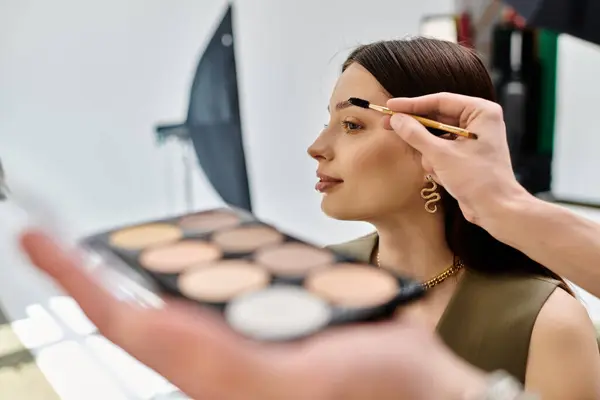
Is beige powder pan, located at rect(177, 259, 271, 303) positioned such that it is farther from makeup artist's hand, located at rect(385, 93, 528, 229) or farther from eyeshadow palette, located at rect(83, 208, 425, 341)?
makeup artist's hand, located at rect(385, 93, 528, 229)

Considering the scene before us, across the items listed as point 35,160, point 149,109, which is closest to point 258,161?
point 149,109

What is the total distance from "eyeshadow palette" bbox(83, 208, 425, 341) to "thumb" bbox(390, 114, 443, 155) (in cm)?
17

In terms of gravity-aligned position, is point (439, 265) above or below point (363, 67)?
below

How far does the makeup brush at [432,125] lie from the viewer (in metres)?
0.54

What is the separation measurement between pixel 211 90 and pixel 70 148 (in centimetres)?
20

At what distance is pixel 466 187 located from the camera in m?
0.58

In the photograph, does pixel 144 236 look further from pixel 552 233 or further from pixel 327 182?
pixel 552 233

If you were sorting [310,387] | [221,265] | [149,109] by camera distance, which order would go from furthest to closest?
[149,109] < [221,265] < [310,387]

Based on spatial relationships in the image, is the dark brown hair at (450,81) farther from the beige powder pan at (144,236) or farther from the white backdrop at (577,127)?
the white backdrop at (577,127)

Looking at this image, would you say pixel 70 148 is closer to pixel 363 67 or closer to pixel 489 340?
pixel 363 67

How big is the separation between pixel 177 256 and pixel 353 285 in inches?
4.7

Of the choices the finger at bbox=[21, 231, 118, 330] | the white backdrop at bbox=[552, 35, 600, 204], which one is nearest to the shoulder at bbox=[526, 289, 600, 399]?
the finger at bbox=[21, 231, 118, 330]

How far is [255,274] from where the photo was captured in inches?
15.3

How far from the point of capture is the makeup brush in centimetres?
54
